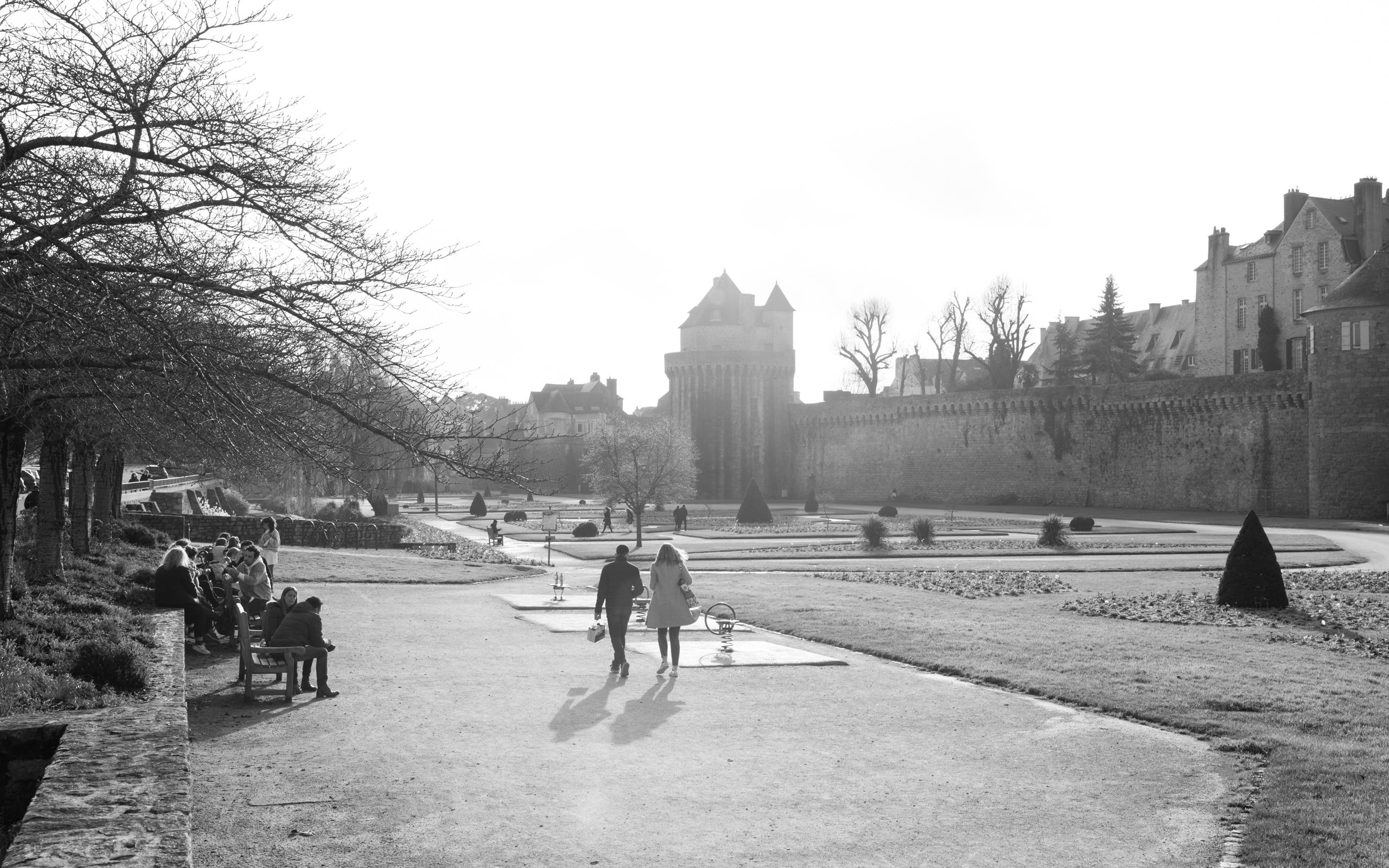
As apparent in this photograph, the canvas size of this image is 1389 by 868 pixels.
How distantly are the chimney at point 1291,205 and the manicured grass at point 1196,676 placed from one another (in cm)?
5006

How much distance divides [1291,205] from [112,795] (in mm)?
68896

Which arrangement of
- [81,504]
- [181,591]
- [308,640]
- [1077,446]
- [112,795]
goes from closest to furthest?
1. [112,795]
2. [308,640]
3. [181,591]
4. [81,504]
5. [1077,446]

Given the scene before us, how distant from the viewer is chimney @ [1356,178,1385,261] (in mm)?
60094

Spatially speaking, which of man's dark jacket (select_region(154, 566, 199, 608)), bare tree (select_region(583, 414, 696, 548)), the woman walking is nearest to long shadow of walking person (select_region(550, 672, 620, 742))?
the woman walking

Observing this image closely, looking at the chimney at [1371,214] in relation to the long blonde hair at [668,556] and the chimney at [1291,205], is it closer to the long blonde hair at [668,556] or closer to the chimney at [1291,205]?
the chimney at [1291,205]

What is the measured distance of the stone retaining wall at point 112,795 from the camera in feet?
18.5

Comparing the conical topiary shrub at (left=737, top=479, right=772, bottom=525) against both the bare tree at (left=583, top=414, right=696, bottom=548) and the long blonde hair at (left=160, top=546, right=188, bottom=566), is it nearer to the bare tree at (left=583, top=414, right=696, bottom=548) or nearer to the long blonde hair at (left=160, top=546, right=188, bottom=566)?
the bare tree at (left=583, top=414, right=696, bottom=548)

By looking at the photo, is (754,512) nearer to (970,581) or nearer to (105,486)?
(970,581)

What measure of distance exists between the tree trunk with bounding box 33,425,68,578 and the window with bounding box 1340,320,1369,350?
45.3 meters

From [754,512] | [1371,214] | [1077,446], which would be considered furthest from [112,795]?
[1371,214]

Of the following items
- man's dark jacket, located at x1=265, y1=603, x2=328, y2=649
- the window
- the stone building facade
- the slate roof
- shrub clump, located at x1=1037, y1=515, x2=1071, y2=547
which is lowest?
man's dark jacket, located at x1=265, y1=603, x2=328, y2=649

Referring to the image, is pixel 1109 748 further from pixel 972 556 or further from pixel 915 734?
pixel 972 556

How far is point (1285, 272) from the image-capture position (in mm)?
63750

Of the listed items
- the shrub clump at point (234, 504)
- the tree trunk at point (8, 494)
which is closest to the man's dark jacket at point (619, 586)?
the tree trunk at point (8, 494)
